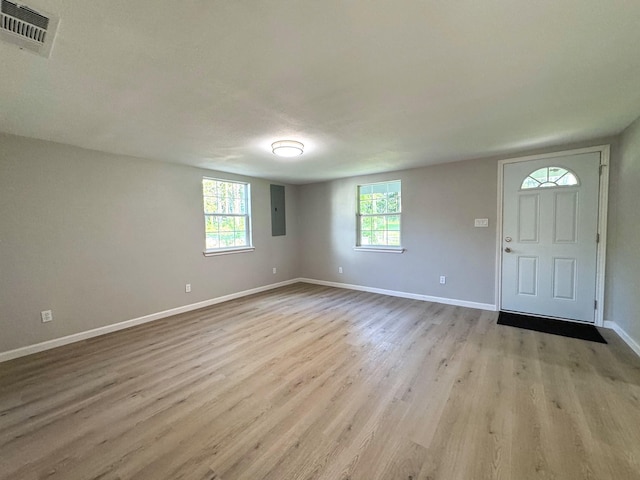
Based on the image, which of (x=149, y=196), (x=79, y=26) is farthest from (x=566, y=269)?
(x=149, y=196)

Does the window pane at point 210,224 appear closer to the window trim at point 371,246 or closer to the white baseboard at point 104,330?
the white baseboard at point 104,330

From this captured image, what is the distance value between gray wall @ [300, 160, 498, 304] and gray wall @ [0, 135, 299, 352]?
2.52 metres

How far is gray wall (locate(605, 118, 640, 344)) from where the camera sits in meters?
2.68

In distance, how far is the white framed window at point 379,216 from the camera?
499cm

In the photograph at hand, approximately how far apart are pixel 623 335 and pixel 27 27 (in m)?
5.48

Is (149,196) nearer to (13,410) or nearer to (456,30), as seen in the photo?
(13,410)

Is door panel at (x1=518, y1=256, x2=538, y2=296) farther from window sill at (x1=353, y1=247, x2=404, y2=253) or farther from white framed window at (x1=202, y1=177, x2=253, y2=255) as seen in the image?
white framed window at (x1=202, y1=177, x2=253, y2=255)

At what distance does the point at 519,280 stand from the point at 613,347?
46.8 inches

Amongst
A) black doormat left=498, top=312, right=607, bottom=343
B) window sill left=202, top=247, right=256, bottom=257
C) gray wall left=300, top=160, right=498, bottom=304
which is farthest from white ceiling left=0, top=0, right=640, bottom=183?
black doormat left=498, top=312, right=607, bottom=343

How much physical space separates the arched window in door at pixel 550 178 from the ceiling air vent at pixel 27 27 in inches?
190

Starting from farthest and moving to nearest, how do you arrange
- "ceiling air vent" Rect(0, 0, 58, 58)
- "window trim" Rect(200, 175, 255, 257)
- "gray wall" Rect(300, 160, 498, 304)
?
1. "window trim" Rect(200, 175, 255, 257)
2. "gray wall" Rect(300, 160, 498, 304)
3. "ceiling air vent" Rect(0, 0, 58, 58)

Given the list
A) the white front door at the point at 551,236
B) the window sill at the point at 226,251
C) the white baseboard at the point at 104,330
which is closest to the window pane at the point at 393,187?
the white front door at the point at 551,236

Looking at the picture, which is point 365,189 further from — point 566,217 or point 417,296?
point 566,217

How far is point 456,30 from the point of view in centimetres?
140
